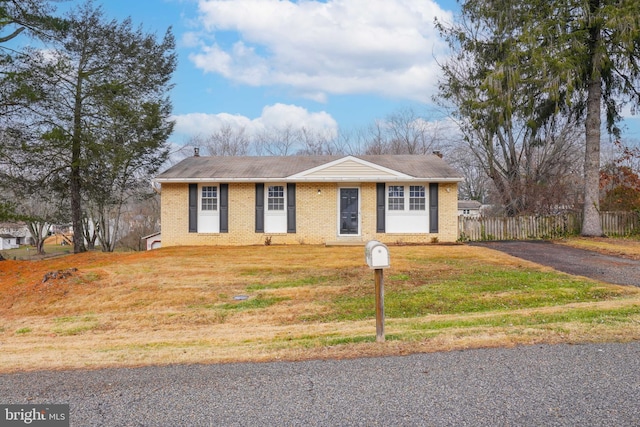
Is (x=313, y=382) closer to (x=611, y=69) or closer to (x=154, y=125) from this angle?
(x=154, y=125)

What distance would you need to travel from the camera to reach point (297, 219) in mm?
17047

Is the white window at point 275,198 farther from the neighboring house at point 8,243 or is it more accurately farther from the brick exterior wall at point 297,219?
the neighboring house at point 8,243

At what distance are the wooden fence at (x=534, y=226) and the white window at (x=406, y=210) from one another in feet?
6.59

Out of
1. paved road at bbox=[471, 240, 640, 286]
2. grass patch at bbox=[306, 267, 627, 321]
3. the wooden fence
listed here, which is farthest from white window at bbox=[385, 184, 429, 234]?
grass patch at bbox=[306, 267, 627, 321]

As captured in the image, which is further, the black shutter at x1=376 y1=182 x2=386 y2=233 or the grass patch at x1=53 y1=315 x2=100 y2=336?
the black shutter at x1=376 y1=182 x2=386 y2=233

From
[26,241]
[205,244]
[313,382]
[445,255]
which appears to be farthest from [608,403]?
[26,241]

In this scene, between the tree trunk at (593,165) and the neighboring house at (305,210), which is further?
the tree trunk at (593,165)

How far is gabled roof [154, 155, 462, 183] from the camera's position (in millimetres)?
16719

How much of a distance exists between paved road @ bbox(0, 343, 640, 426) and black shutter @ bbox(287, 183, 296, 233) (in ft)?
41.9

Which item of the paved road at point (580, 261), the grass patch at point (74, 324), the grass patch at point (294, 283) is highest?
the paved road at point (580, 261)

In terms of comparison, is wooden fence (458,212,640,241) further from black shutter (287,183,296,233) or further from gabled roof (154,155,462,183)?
black shutter (287,183,296,233)

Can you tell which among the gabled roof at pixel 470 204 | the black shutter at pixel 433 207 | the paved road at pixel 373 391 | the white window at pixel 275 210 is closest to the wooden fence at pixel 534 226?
the black shutter at pixel 433 207

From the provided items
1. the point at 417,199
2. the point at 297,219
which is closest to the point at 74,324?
the point at 297,219

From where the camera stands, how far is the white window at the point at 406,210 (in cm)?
1712
